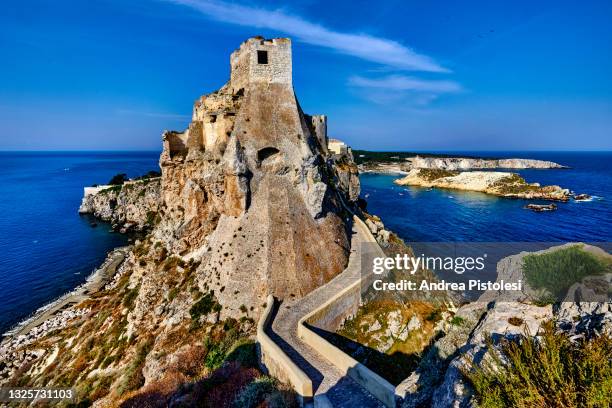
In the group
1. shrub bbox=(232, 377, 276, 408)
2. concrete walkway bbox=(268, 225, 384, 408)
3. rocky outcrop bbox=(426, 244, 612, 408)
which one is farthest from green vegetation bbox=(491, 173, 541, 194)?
shrub bbox=(232, 377, 276, 408)

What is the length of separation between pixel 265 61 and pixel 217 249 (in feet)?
59.8

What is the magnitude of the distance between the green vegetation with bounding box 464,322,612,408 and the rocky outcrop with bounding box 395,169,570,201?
11229cm

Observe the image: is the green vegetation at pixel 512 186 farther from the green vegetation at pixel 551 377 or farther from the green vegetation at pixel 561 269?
the green vegetation at pixel 551 377

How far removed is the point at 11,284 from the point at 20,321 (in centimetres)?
1210

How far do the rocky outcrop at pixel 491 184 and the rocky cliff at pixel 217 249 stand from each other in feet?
307

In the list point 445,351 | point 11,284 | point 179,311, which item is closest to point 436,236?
point 179,311

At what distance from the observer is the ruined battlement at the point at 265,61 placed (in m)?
29.7

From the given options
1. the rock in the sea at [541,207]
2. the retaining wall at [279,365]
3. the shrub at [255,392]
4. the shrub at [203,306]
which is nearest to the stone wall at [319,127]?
the shrub at [203,306]

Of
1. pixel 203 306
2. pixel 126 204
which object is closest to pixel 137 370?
pixel 203 306

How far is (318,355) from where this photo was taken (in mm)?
18375

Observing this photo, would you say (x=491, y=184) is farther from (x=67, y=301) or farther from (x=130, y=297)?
(x=67, y=301)

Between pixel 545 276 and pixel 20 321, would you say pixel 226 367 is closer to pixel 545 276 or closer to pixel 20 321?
pixel 545 276

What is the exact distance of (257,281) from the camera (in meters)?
25.5

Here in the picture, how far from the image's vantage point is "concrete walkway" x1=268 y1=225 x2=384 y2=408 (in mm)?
14570
